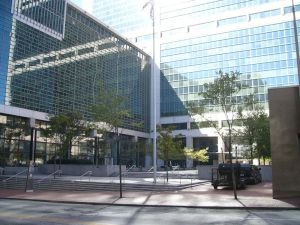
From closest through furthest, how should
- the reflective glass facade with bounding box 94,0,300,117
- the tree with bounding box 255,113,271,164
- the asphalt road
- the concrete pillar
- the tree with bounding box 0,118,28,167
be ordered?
the asphalt road < the concrete pillar < the tree with bounding box 255,113,271,164 < the tree with bounding box 0,118,28,167 < the reflective glass facade with bounding box 94,0,300,117

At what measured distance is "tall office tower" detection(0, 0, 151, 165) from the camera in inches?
1939

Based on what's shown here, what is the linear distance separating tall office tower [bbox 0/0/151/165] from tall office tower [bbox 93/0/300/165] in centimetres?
1263

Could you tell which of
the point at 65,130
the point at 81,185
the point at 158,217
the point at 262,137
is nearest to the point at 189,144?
the point at 262,137

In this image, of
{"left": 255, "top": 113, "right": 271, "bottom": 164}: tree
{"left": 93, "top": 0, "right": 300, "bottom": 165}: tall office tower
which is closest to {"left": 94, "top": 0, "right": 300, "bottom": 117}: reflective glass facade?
{"left": 93, "top": 0, "right": 300, "bottom": 165}: tall office tower

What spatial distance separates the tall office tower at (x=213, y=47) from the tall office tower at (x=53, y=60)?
12.6 m

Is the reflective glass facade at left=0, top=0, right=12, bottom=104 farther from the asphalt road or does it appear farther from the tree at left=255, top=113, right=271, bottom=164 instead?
the asphalt road

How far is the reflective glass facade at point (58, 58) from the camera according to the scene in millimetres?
49844

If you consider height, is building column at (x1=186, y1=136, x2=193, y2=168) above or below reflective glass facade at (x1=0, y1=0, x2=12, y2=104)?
below

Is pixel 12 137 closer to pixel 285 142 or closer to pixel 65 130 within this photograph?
pixel 65 130

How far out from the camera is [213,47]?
81188mm

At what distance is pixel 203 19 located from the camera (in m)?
84.1

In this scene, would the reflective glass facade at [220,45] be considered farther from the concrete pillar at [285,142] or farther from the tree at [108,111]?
the concrete pillar at [285,142]

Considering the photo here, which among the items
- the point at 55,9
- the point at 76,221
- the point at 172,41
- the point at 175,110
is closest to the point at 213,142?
the point at 175,110

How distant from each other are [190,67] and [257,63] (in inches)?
592
